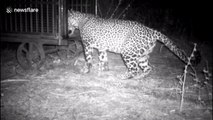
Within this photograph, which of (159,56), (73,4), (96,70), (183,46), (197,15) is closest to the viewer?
(96,70)

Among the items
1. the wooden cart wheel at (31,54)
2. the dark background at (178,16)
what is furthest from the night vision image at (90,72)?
the dark background at (178,16)

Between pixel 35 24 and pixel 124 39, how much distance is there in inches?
98.0

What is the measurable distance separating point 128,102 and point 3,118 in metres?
2.41

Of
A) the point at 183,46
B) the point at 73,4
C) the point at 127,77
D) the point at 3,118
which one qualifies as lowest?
the point at 3,118

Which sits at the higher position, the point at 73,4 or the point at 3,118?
the point at 73,4

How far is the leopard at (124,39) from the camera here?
584 centimetres

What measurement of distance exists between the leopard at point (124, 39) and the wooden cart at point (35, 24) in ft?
1.93

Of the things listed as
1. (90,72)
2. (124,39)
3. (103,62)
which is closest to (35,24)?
(90,72)

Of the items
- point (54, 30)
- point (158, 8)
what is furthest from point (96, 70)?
point (158, 8)

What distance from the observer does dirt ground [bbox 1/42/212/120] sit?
13.9 ft

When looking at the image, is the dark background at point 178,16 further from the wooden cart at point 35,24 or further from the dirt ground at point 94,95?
the wooden cart at point 35,24

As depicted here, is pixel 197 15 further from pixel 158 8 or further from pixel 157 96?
pixel 157 96

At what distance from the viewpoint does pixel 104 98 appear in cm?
496

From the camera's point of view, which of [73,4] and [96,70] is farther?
[73,4]
